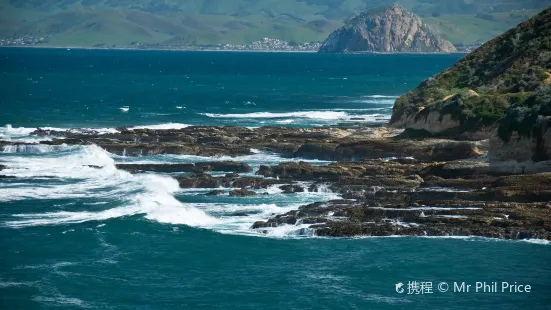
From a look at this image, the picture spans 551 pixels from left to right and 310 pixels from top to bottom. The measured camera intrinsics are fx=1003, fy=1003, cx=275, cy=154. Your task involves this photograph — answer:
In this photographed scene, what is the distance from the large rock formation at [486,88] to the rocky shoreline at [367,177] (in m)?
2.83

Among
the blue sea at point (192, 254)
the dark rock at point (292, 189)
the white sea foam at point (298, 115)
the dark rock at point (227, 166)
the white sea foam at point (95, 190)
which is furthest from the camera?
the white sea foam at point (298, 115)

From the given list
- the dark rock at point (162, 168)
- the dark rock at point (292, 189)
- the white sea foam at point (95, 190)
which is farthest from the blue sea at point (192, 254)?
the dark rock at point (162, 168)

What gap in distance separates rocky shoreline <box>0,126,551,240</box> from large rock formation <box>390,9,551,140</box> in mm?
2830

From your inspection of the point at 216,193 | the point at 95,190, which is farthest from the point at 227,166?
the point at 95,190

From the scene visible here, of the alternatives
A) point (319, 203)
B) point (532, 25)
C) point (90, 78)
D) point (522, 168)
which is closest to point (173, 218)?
point (319, 203)

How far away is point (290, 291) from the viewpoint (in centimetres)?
3575

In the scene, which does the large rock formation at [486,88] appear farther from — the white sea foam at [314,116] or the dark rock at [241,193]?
the dark rock at [241,193]

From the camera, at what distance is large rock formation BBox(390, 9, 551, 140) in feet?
212

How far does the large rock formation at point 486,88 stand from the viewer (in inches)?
2547

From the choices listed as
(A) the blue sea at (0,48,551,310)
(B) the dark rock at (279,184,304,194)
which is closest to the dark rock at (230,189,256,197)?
(A) the blue sea at (0,48,551,310)

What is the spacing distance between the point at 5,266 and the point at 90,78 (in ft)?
410

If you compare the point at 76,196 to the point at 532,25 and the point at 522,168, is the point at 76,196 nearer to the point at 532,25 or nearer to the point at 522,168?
the point at 522,168

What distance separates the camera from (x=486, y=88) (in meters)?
72.2

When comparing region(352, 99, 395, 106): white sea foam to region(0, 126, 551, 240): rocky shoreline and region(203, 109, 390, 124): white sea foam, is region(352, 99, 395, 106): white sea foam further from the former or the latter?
region(0, 126, 551, 240): rocky shoreline
